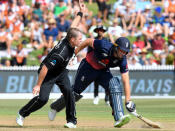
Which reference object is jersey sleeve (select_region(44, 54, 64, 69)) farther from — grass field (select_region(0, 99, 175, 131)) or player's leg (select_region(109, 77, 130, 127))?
player's leg (select_region(109, 77, 130, 127))

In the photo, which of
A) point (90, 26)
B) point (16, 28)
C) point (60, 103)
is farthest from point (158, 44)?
point (60, 103)

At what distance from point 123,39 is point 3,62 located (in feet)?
45.1

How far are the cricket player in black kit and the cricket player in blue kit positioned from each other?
2.18 feet

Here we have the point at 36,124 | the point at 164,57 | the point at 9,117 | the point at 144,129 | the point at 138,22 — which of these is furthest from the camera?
the point at 138,22

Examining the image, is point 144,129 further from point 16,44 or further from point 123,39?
point 16,44

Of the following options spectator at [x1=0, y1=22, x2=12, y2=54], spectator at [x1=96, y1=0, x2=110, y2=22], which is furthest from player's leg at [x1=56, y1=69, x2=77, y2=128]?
spectator at [x1=96, y1=0, x2=110, y2=22]

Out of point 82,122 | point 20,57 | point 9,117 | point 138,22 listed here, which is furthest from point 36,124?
point 138,22

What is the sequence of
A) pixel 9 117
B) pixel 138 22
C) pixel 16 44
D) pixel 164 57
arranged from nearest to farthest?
pixel 9 117, pixel 164 57, pixel 16 44, pixel 138 22

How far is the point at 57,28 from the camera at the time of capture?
23984mm

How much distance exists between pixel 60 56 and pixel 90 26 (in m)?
15.3

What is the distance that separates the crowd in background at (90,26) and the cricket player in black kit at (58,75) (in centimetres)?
1192

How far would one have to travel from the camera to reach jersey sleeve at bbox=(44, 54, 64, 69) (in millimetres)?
9680

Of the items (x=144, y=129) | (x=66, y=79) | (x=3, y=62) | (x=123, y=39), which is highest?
(x=123, y=39)

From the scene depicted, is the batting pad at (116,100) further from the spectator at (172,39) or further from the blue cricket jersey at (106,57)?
the spectator at (172,39)
